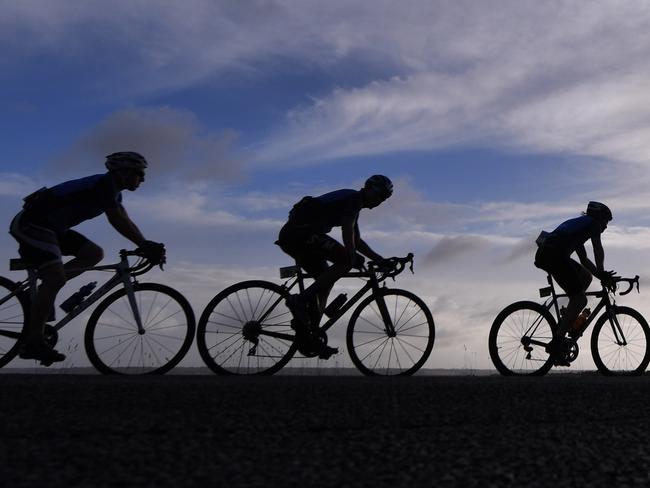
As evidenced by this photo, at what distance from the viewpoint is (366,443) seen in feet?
11.9

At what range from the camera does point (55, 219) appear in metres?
7.34

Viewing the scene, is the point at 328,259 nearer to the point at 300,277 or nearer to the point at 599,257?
the point at 300,277

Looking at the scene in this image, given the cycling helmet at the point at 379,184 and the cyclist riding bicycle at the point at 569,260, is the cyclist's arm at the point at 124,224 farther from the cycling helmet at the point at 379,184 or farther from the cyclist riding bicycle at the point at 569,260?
the cyclist riding bicycle at the point at 569,260

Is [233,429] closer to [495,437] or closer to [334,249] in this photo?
[495,437]

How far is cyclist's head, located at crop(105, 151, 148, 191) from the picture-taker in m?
7.43

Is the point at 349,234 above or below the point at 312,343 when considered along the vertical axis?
above

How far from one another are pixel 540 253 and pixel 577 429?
19.4 ft

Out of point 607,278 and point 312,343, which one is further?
point 607,278

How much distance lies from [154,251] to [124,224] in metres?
0.43

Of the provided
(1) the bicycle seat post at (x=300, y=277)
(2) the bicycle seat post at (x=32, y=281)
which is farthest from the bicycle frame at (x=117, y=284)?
(1) the bicycle seat post at (x=300, y=277)

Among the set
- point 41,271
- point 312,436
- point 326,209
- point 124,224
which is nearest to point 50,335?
point 41,271

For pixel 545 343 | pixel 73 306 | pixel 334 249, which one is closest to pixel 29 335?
pixel 73 306

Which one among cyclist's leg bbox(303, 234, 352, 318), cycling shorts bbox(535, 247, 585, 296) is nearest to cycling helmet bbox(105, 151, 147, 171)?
cyclist's leg bbox(303, 234, 352, 318)

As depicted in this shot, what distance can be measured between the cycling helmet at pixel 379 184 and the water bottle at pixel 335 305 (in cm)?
117
